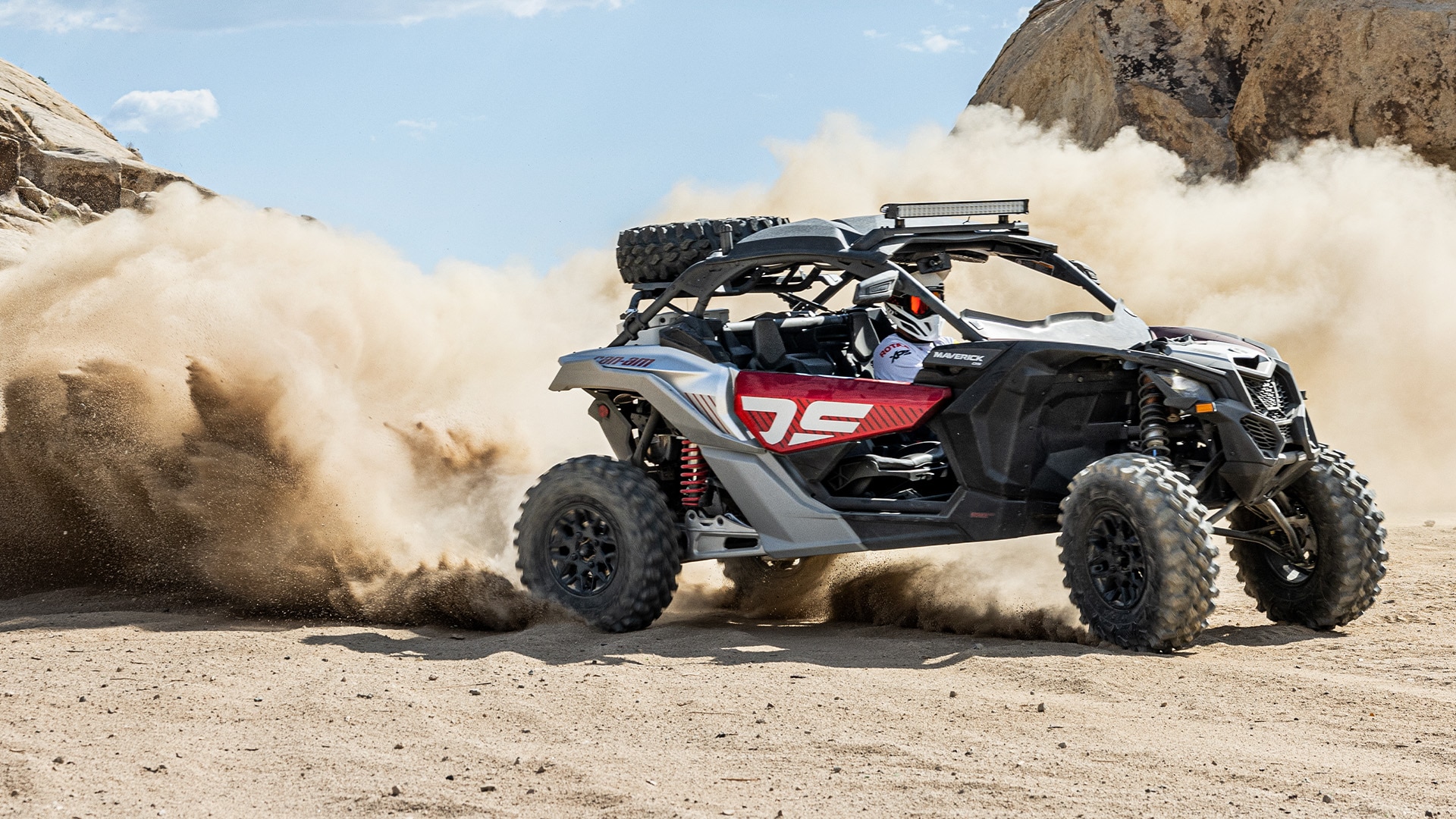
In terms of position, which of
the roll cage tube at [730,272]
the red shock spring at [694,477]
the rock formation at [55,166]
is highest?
the rock formation at [55,166]

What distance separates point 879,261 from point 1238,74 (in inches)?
636

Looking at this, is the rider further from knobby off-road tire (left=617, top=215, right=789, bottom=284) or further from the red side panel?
knobby off-road tire (left=617, top=215, right=789, bottom=284)

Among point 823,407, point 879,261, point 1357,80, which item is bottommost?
point 823,407

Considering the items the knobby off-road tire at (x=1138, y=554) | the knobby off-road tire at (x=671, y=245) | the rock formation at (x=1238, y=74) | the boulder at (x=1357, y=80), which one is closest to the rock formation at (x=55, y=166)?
the knobby off-road tire at (x=671, y=245)

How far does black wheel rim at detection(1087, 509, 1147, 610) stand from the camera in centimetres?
665

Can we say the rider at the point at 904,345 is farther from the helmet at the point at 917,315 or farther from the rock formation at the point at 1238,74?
the rock formation at the point at 1238,74

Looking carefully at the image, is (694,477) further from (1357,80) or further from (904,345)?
(1357,80)

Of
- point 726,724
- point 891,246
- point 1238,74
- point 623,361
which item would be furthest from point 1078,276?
point 1238,74

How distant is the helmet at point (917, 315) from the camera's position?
763cm

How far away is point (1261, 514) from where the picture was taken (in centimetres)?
745

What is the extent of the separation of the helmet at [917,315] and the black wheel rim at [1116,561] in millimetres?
1392

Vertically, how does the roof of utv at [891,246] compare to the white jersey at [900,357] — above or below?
above

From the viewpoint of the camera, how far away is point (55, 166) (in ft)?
79.3

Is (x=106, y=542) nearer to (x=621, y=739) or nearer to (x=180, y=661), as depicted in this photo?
(x=180, y=661)
